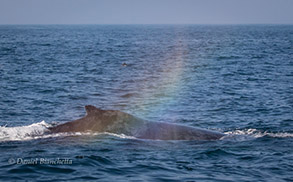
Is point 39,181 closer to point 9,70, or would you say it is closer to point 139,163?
point 139,163

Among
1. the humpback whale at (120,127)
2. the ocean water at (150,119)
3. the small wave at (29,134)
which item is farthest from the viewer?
the humpback whale at (120,127)

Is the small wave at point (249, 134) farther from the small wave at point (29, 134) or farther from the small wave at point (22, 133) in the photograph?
the small wave at point (22, 133)

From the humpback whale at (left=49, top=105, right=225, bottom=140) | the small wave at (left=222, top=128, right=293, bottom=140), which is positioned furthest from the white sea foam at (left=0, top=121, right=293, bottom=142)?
the humpback whale at (left=49, top=105, right=225, bottom=140)

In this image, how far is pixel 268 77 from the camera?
1339 inches

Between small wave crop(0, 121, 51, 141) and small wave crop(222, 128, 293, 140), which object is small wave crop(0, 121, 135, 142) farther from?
small wave crop(222, 128, 293, 140)

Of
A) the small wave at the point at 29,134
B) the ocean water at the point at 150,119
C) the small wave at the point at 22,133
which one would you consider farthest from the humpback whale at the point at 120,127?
the small wave at the point at 22,133

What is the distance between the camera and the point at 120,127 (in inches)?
580

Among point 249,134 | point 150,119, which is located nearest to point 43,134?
point 150,119

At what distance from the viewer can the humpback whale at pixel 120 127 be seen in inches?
575

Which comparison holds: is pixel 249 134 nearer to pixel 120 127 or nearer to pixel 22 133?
pixel 120 127

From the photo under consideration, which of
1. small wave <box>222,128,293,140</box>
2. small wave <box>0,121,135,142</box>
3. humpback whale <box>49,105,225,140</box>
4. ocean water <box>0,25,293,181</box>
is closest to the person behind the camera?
ocean water <box>0,25,293,181</box>

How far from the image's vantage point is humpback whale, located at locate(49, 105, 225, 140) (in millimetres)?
14609

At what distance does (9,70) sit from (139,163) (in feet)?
90.8

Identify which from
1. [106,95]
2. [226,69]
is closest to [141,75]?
[226,69]
